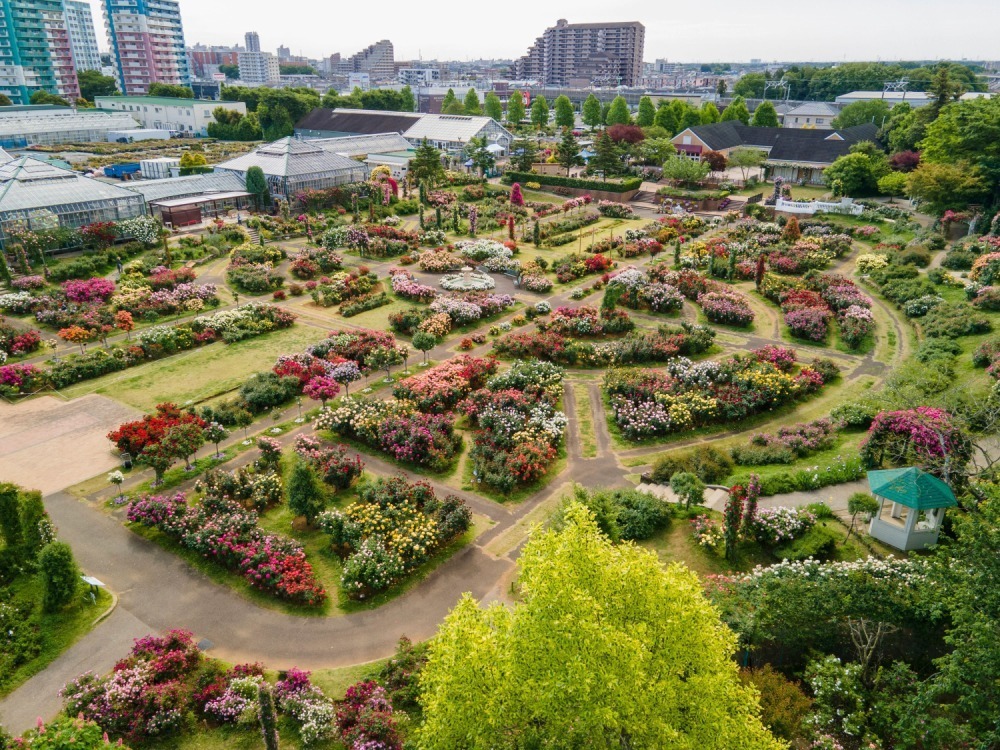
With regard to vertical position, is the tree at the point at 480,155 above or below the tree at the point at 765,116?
below

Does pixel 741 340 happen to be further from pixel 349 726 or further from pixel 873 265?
pixel 349 726

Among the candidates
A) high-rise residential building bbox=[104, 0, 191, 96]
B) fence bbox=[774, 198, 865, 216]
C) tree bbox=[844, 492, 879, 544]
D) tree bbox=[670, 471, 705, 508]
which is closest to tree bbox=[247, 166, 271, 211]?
fence bbox=[774, 198, 865, 216]

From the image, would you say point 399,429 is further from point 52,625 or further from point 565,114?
point 565,114

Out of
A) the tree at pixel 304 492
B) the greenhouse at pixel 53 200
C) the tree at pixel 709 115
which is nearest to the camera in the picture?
the tree at pixel 304 492

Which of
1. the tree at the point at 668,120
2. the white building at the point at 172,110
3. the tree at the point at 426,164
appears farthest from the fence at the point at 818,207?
the white building at the point at 172,110

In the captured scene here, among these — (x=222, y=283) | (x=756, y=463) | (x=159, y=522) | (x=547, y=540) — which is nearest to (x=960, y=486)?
(x=756, y=463)

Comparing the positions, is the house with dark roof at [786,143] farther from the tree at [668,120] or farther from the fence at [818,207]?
the fence at [818,207]

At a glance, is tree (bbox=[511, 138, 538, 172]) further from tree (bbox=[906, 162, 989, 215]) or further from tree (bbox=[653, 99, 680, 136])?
tree (bbox=[906, 162, 989, 215])
